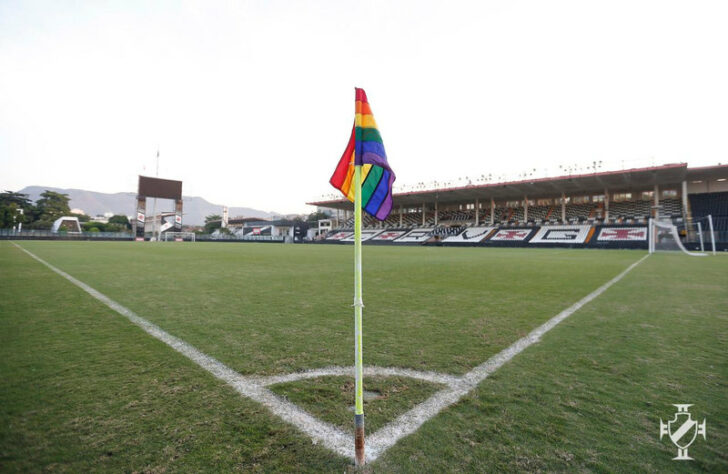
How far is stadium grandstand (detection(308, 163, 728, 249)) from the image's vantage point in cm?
3522

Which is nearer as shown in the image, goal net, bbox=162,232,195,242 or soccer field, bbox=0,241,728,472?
soccer field, bbox=0,241,728,472

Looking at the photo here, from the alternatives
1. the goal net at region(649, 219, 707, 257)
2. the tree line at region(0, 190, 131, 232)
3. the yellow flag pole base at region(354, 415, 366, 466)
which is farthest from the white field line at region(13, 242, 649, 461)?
the tree line at region(0, 190, 131, 232)

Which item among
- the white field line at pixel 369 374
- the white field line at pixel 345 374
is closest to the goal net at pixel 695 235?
the white field line at pixel 345 374

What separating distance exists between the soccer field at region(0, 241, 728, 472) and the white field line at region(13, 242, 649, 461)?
2cm

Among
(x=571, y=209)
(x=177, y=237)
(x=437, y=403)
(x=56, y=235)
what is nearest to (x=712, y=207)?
(x=571, y=209)

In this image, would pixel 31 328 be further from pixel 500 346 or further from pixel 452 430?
pixel 500 346

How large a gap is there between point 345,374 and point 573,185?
4715 cm

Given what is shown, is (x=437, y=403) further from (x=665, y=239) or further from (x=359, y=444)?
(x=665, y=239)

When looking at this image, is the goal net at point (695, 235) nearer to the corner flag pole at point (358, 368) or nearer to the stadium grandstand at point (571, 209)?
the stadium grandstand at point (571, 209)

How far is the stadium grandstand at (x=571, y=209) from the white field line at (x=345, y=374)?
36.6 meters

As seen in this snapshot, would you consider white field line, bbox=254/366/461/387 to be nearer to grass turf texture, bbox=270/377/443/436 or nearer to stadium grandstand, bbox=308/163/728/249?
grass turf texture, bbox=270/377/443/436

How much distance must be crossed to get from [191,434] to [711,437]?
126 inches

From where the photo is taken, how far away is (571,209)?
4466 cm

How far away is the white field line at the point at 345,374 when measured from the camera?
2.04 m
